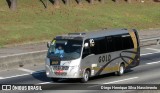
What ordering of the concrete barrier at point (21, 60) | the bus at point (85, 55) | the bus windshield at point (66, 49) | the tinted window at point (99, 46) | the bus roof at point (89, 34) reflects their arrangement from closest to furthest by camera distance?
the bus at point (85, 55), the bus windshield at point (66, 49), the bus roof at point (89, 34), the tinted window at point (99, 46), the concrete barrier at point (21, 60)

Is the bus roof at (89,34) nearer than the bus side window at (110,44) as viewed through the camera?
Yes

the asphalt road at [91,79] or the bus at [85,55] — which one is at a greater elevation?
the bus at [85,55]

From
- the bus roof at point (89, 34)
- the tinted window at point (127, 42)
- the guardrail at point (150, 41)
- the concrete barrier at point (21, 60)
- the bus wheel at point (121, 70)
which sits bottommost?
the guardrail at point (150, 41)

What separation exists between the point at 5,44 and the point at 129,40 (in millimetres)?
12776

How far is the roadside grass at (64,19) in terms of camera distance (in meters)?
40.8

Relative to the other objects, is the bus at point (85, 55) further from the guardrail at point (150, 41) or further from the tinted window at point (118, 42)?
the guardrail at point (150, 41)

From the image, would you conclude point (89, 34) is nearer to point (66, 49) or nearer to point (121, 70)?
point (66, 49)

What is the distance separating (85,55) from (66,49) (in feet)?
2.92

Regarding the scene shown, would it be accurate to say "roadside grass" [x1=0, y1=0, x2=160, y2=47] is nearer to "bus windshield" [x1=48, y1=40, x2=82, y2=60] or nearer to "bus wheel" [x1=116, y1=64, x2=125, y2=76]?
"bus wheel" [x1=116, y1=64, x2=125, y2=76]

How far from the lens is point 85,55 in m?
24.4

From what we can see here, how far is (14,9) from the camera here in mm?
44562

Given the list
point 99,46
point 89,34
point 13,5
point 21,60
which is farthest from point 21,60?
point 13,5

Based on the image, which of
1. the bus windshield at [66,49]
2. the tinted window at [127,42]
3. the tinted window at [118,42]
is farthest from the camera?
the tinted window at [127,42]

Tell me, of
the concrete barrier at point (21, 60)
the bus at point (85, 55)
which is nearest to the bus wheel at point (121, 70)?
the bus at point (85, 55)
